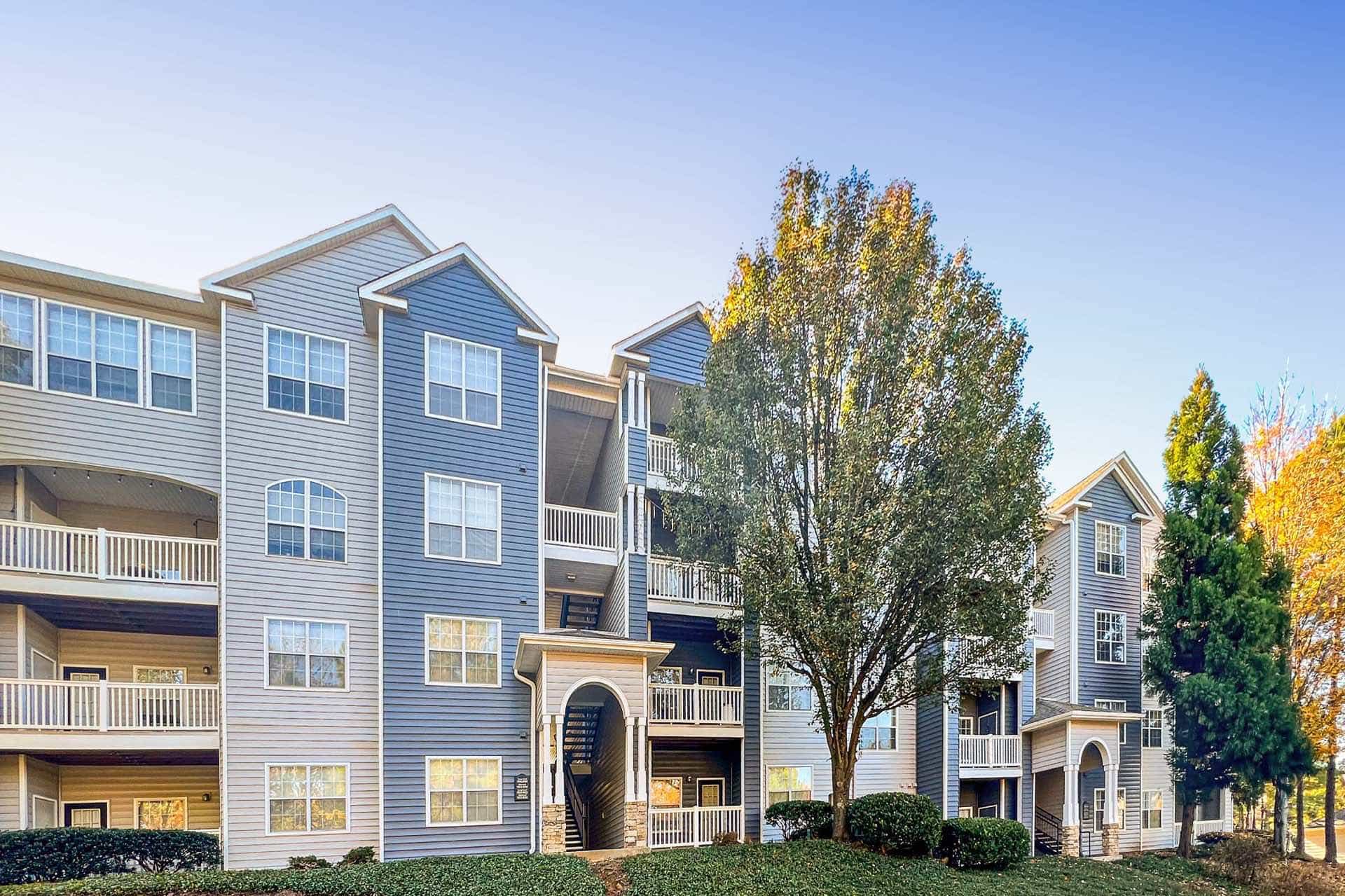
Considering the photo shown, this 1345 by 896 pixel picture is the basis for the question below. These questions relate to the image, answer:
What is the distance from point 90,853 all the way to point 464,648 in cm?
692

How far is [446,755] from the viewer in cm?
1636

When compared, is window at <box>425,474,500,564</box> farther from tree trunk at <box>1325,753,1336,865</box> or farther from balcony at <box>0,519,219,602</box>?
tree trunk at <box>1325,753,1336,865</box>

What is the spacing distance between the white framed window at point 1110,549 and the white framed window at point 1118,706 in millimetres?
3971

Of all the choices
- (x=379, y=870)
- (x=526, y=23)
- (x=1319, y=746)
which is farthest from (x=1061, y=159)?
(x=379, y=870)

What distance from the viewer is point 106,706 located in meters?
14.2

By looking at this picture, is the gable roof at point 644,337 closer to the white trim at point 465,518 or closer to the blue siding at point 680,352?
the blue siding at point 680,352

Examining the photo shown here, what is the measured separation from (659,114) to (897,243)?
22.1 feet

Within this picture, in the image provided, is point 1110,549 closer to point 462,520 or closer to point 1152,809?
point 1152,809

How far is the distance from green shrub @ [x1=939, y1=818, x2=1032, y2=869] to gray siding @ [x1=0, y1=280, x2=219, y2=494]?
A: 658 inches

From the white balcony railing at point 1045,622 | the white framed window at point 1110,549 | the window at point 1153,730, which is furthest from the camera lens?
the white framed window at point 1110,549

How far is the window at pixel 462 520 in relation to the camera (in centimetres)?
1717

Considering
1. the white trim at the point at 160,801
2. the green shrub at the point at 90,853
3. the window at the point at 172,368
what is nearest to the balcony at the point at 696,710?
the green shrub at the point at 90,853

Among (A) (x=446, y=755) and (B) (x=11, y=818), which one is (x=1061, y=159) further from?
(B) (x=11, y=818)

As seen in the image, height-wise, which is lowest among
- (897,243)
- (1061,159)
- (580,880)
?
(580,880)
